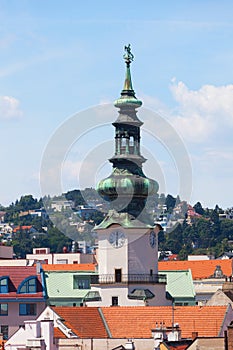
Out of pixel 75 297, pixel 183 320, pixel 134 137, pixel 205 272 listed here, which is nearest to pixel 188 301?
pixel 75 297

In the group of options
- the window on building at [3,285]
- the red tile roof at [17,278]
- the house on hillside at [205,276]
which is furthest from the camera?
the house on hillside at [205,276]

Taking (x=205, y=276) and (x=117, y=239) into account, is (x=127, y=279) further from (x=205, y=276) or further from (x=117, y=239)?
(x=205, y=276)

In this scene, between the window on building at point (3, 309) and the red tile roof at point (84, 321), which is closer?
the red tile roof at point (84, 321)

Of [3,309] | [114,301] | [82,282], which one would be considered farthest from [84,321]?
[82,282]

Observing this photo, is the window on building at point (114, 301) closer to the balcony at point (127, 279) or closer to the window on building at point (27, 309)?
the balcony at point (127, 279)

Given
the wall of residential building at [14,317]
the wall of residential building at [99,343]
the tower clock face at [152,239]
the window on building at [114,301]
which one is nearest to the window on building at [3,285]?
the wall of residential building at [14,317]

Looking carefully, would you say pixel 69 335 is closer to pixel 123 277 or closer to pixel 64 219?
pixel 123 277

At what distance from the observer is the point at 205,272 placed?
7741 inches

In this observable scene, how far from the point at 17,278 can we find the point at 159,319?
3119cm

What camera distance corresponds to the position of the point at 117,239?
12350cm

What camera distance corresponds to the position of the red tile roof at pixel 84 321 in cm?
10288

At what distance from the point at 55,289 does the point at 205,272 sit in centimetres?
5950

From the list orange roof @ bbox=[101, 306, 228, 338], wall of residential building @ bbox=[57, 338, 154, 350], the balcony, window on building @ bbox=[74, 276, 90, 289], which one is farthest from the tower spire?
wall of residential building @ bbox=[57, 338, 154, 350]

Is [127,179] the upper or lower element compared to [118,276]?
upper
